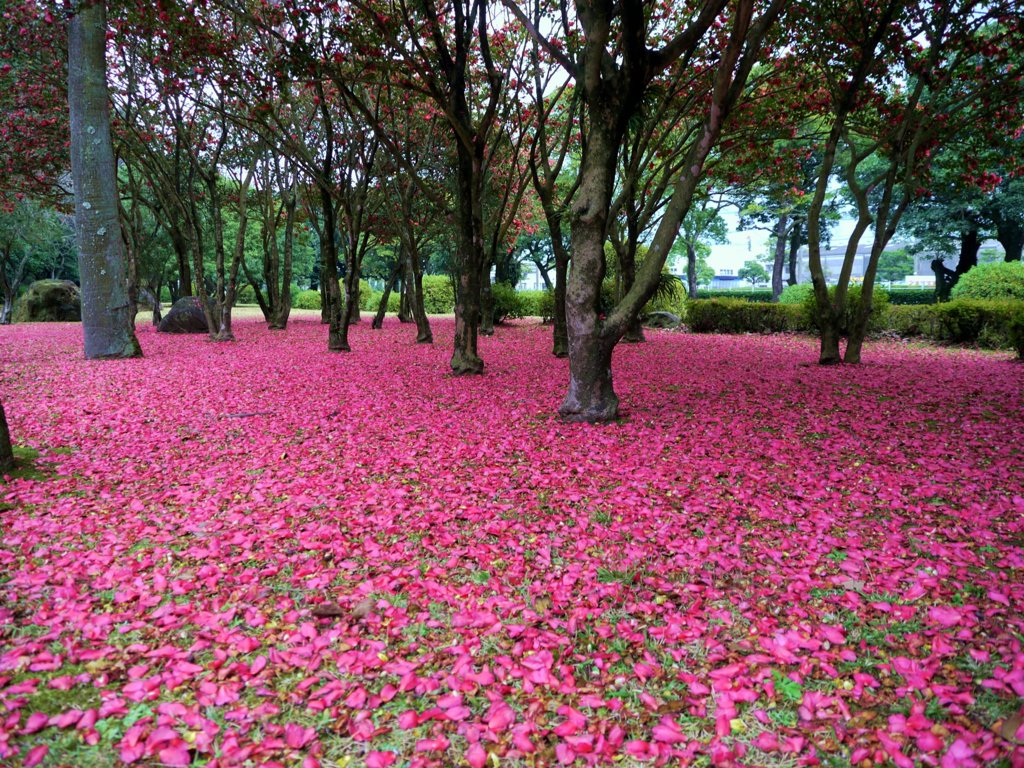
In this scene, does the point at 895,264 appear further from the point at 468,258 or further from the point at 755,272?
the point at 468,258

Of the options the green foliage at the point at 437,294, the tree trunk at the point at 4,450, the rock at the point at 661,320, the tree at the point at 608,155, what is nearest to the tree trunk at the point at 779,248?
the rock at the point at 661,320

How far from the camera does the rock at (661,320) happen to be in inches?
746

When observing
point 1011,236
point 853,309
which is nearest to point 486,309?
point 853,309

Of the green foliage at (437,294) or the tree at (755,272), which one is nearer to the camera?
the green foliage at (437,294)

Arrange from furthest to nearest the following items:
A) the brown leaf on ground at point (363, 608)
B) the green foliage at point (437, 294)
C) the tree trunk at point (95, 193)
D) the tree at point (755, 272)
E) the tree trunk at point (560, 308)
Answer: the tree at point (755, 272) → the green foliage at point (437, 294) → the tree trunk at point (560, 308) → the tree trunk at point (95, 193) → the brown leaf on ground at point (363, 608)

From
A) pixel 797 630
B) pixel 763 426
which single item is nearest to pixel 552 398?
pixel 763 426

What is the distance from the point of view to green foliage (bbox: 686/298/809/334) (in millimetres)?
16406

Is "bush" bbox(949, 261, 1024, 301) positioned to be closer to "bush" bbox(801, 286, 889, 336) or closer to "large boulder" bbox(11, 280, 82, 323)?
"bush" bbox(801, 286, 889, 336)

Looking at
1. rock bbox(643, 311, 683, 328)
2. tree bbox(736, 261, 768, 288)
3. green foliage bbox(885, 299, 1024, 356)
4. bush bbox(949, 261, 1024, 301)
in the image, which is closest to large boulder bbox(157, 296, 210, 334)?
rock bbox(643, 311, 683, 328)

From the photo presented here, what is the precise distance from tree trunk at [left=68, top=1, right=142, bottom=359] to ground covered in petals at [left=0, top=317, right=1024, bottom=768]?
464 cm

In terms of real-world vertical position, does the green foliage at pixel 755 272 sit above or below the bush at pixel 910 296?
above

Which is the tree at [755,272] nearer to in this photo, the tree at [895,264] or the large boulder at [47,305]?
the tree at [895,264]

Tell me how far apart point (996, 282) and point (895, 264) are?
42106mm

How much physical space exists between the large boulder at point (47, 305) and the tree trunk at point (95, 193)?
14268 mm
